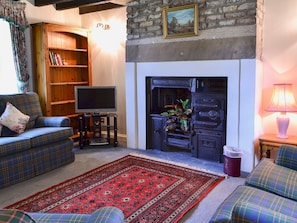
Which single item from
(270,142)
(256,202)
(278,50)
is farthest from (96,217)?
(278,50)

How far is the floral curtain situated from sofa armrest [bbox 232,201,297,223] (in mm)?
4260

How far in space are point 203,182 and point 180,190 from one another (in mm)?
376

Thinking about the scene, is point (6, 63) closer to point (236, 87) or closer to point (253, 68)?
point (236, 87)

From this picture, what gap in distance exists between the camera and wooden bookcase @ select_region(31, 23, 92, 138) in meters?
4.91

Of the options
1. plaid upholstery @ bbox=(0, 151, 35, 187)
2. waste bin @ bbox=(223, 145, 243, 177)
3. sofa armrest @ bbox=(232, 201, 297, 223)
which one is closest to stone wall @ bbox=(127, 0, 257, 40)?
waste bin @ bbox=(223, 145, 243, 177)

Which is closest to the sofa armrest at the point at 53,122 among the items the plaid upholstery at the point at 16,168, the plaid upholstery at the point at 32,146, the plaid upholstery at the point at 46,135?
the plaid upholstery at the point at 32,146

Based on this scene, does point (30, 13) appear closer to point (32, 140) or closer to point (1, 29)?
point (1, 29)

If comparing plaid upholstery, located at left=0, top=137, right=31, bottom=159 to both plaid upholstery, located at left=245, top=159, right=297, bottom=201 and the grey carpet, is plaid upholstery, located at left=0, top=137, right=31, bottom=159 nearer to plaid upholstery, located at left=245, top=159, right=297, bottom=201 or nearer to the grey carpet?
the grey carpet

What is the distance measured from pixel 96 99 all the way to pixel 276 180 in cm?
343

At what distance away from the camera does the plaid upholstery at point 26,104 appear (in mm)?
4117

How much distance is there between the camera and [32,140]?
12.0 feet

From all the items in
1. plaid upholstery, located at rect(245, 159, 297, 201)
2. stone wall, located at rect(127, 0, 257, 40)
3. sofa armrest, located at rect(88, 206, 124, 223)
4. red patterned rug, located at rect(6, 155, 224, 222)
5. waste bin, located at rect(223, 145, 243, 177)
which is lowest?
red patterned rug, located at rect(6, 155, 224, 222)

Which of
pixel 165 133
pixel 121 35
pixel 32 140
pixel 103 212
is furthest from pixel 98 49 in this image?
pixel 103 212

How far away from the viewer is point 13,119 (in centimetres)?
387
